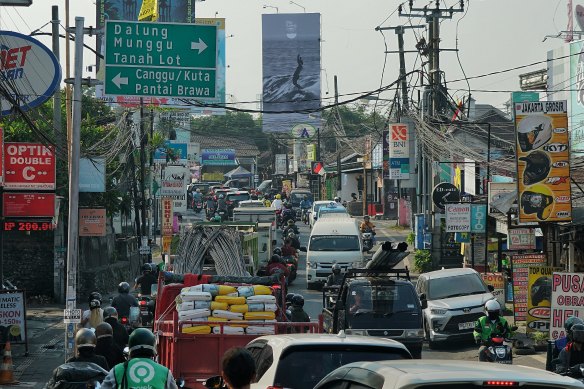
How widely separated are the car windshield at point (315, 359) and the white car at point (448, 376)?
2.62 meters

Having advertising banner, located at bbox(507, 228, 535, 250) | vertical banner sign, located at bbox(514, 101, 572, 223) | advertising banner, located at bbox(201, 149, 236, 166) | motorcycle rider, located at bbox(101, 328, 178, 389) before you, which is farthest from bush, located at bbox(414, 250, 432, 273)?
advertising banner, located at bbox(201, 149, 236, 166)

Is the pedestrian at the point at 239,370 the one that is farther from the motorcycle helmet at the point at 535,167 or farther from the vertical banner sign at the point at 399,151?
the vertical banner sign at the point at 399,151

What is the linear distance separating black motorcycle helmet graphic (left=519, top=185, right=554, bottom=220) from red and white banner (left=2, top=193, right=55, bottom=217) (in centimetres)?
1254

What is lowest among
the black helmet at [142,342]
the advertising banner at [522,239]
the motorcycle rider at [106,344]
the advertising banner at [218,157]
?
the motorcycle rider at [106,344]

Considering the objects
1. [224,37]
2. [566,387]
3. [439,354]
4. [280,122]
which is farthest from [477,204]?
[224,37]

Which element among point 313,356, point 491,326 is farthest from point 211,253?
point 313,356

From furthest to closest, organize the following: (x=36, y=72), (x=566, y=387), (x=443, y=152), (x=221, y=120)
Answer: (x=221, y=120) → (x=443, y=152) → (x=36, y=72) → (x=566, y=387)

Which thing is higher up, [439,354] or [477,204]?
[477,204]

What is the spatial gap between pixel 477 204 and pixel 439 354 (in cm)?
968

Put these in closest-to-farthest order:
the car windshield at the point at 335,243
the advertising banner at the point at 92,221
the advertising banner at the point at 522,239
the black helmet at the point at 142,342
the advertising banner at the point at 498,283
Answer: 1. the black helmet at the point at 142,342
2. the advertising banner at the point at 498,283
3. the advertising banner at the point at 522,239
4. the advertising banner at the point at 92,221
5. the car windshield at the point at 335,243

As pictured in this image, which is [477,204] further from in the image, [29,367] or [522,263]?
[29,367]

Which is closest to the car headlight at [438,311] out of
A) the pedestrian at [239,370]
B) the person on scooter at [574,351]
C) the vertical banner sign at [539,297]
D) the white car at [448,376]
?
the vertical banner sign at [539,297]

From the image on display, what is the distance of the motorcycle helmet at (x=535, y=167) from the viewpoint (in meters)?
22.9

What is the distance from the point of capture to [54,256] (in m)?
33.6
